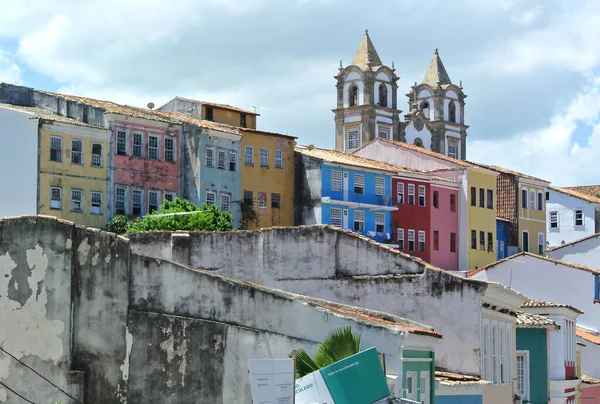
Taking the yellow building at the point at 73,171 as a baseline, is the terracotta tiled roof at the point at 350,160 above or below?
above

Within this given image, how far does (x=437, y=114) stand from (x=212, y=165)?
6040 centimetres

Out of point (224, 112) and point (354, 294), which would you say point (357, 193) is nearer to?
point (224, 112)

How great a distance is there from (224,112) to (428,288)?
43.5 meters

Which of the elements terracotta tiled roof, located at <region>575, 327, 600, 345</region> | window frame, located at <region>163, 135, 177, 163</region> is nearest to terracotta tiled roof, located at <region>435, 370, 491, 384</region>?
terracotta tiled roof, located at <region>575, 327, 600, 345</region>

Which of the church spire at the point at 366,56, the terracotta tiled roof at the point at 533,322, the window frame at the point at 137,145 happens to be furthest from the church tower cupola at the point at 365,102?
the terracotta tiled roof at the point at 533,322

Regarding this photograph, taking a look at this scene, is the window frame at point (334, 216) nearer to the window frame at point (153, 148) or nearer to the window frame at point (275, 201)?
the window frame at point (275, 201)

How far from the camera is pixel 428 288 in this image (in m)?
33.7

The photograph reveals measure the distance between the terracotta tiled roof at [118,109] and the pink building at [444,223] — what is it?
21.3 meters

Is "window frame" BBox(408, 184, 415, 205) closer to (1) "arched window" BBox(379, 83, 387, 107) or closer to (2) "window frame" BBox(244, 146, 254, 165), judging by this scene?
(2) "window frame" BBox(244, 146, 254, 165)

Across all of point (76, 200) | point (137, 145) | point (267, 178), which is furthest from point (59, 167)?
point (267, 178)

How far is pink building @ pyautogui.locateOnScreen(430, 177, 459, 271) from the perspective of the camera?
82.5 m

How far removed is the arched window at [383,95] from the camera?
120 meters

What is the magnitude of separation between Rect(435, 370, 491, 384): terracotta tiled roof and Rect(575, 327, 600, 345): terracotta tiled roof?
22.2m

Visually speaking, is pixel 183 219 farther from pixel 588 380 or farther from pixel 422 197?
pixel 422 197
